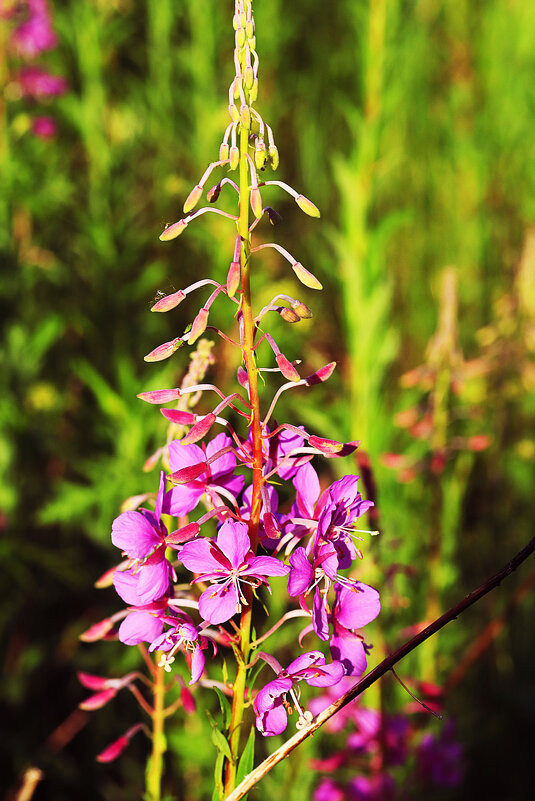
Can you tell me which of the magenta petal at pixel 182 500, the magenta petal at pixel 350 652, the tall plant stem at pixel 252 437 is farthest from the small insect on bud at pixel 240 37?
the magenta petal at pixel 350 652

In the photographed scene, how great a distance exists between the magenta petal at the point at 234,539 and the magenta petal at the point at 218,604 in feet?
0.15

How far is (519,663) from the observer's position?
296cm

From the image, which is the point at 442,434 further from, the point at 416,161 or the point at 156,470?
the point at 416,161

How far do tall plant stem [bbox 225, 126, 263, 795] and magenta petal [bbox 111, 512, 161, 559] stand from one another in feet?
0.49

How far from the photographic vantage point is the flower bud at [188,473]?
1.01m

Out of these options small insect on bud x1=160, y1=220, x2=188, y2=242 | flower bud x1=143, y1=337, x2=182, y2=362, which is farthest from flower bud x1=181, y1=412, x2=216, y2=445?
small insect on bud x1=160, y1=220, x2=188, y2=242

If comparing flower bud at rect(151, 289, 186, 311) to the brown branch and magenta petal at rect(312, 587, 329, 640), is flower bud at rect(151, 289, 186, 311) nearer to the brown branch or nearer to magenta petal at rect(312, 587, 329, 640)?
magenta petal at rect(312, 587, 329, 640)

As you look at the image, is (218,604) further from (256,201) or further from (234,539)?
(256,201)

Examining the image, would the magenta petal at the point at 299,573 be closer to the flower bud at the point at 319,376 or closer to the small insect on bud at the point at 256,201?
the flower bud at the point at 319,376

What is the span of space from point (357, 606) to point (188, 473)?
0.31m

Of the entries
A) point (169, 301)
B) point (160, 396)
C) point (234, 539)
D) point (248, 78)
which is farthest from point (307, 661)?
point (248, 78)

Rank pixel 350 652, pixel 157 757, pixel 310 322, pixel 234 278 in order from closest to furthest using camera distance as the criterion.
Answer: pixel 234 278
pixel 350 652
pixel 157 757
pixel 310 322

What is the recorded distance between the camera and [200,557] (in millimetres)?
1008

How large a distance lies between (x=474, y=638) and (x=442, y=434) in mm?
999
